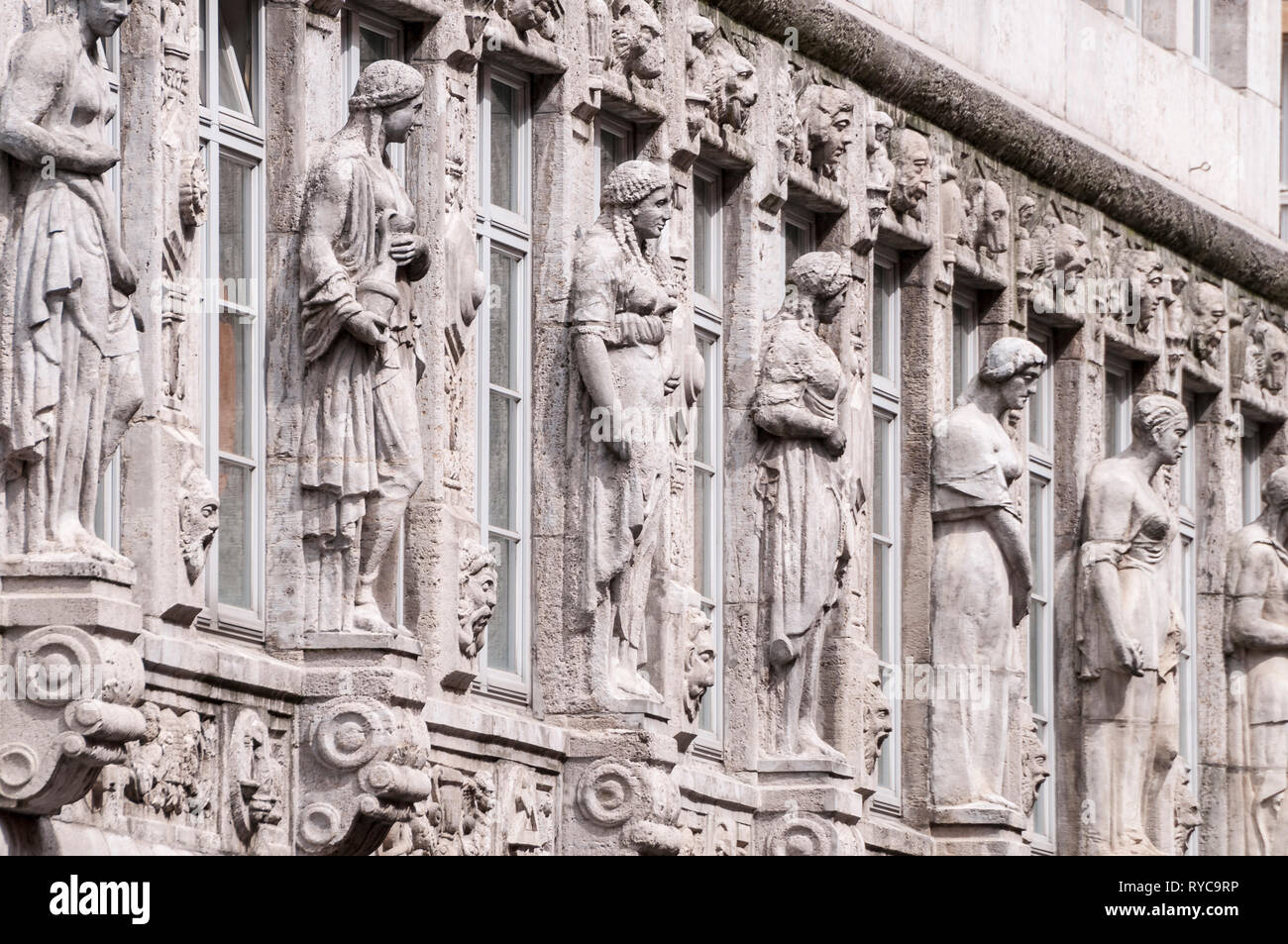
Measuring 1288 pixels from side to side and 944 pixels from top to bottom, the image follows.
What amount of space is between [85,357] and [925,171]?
35.4 ft

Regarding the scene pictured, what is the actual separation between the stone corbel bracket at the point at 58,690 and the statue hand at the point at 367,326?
315cm

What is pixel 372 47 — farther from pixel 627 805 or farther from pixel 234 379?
pixel 627 805

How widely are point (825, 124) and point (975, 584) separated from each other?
3056 millimetres

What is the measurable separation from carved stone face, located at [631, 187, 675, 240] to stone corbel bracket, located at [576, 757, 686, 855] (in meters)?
2.63

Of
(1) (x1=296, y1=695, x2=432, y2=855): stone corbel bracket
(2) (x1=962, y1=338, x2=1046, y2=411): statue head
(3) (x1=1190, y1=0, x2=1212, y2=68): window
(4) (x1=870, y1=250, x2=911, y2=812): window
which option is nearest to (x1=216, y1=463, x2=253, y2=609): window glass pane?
(1) (x1=296, y1=695, x2=432, y2=855): stone corbel bracket

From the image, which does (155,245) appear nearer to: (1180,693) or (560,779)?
(560,779)

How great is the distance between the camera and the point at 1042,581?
32.3 meters

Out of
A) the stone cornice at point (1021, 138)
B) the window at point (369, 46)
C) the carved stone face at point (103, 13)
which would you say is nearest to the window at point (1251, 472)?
the stone cornice at point (1021, 138)

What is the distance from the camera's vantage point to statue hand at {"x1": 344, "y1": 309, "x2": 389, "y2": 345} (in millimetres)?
22688

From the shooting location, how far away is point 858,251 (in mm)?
29391

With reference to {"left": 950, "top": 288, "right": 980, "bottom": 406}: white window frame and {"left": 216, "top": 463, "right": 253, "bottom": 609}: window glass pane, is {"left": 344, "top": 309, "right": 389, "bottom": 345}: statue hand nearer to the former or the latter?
{"left": 216, "top": 463, "right": 253, "bottom": 609}: window glass pane

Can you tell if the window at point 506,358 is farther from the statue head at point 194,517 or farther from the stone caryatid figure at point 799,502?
the statue head at point 194,517

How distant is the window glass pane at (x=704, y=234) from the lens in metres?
27.9
